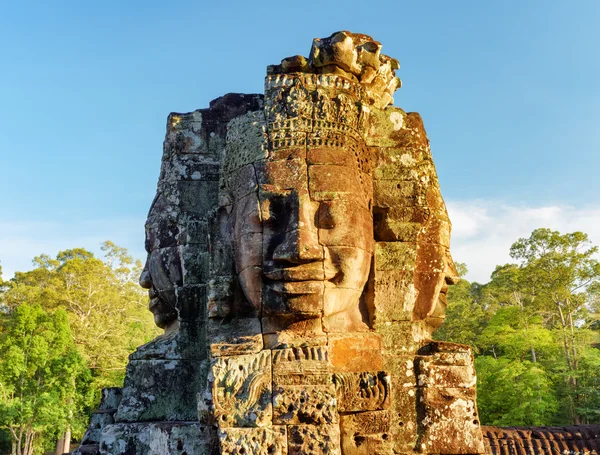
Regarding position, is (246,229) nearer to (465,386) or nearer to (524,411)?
(465,386)

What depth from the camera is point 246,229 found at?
4305mm

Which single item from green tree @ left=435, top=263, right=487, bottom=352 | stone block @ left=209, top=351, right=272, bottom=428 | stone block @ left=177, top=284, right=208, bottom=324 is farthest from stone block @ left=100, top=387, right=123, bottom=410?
green tree @ left=435, top=263, right=487, bottom=352

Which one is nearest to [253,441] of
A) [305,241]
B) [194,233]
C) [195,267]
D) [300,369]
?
[300,369]

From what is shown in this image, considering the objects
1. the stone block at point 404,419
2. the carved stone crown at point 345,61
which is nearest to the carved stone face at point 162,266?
the carved stone crown at point 345,61

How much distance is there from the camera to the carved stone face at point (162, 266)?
520 centimetres

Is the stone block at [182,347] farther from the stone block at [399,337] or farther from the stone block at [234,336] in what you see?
the stone block at [399,337]

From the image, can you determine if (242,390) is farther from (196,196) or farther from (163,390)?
(196,196)

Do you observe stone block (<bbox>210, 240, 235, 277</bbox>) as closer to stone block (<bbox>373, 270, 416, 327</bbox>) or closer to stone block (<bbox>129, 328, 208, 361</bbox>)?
stone block (<bbox>129, 328, 208, 361</bbox>)

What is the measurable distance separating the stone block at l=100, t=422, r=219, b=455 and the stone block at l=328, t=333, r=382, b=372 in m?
0.98

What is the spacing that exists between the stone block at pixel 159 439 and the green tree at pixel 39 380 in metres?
20.5

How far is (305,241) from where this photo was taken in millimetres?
4023

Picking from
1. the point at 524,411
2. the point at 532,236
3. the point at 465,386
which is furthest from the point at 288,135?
the point at 532,236

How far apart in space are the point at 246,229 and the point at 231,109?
5.34 ft

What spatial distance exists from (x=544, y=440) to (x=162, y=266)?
23.4ft
